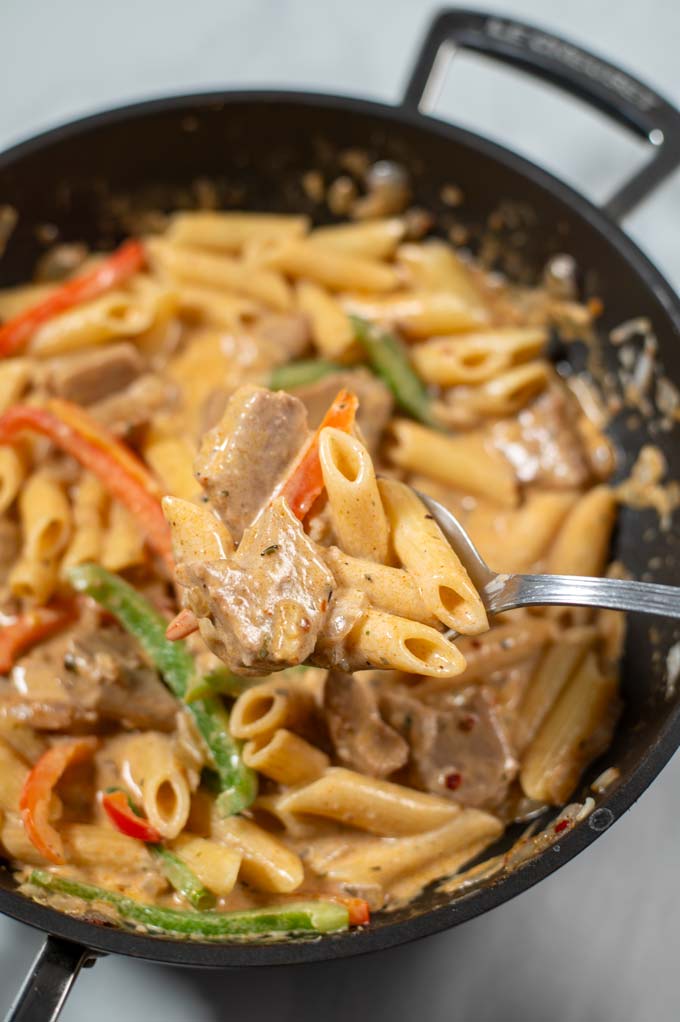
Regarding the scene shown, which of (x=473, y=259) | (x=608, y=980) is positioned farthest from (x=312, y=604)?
(x=473, y=259)

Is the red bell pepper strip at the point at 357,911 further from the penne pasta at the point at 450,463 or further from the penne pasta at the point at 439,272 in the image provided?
the penne pasta at the point at 439,272

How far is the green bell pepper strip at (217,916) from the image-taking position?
6.01 ft

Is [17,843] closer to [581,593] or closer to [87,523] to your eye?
[87,523]

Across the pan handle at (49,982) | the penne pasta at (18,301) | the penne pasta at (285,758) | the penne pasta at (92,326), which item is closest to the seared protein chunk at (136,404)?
the penne pasta at (92,326)

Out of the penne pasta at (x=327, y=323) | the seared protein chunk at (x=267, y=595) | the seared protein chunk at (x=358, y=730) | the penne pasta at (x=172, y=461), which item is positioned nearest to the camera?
the seared protein chunk at (x=267, y=595)

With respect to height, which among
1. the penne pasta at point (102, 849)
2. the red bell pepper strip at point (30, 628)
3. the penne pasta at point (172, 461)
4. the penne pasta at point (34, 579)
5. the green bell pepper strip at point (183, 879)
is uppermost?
the penne pasta at point (172, 461)

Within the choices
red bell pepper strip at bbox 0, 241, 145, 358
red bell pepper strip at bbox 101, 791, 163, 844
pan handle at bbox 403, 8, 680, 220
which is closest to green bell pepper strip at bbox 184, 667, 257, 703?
red bell pepper strip at bbox 101, 791, 163, 844

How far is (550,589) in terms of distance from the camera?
5.63 ft

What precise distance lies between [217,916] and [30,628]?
2.36ft

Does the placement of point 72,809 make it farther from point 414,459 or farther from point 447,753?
point 414,459

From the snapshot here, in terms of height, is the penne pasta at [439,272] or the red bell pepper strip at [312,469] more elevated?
the penne pasta at [439,272]

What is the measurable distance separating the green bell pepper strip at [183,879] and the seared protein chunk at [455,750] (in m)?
0.48

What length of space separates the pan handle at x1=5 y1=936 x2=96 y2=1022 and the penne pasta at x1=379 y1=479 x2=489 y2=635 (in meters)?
0.76

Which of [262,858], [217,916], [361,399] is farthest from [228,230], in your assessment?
[217,916]
